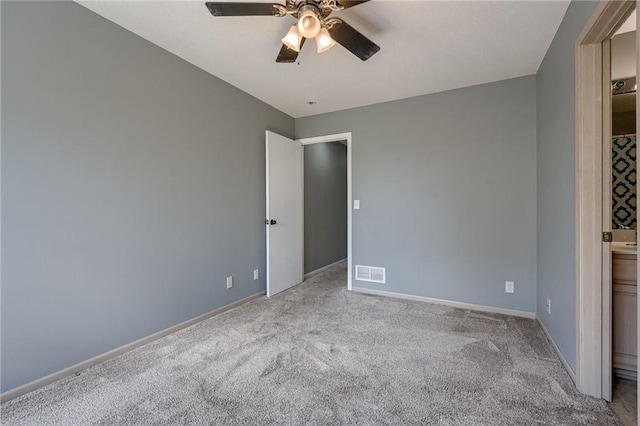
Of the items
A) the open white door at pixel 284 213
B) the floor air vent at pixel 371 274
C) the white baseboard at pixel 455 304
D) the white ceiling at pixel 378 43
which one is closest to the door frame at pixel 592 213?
the white ceiling at pixel 378 43

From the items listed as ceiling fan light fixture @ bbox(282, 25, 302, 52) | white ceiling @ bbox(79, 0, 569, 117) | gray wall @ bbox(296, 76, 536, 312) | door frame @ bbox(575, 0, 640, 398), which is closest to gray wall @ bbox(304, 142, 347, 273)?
gray wall @ bbox(296, 76, 536, 312)

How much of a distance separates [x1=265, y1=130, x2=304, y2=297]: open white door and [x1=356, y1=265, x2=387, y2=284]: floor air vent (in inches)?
35.3

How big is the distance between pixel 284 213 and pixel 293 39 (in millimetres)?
2231

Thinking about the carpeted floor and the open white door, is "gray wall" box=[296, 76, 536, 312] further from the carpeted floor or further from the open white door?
the open white door

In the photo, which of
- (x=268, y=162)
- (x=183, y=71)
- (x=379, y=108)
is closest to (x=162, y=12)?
(x=183, y=71)

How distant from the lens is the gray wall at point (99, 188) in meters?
1.58

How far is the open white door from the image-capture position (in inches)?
134

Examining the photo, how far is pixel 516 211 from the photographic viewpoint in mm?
2797

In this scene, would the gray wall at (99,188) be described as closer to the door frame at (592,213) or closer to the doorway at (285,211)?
the doorway at (285,211)

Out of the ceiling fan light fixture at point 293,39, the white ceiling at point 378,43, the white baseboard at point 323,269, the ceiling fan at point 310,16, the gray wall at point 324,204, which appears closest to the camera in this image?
the ceiling fan at point 310,16

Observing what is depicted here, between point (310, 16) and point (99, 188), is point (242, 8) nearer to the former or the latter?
point (310, 16)

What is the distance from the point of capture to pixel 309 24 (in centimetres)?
161

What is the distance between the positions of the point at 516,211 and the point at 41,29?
3.98m

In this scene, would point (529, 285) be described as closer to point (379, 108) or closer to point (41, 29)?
point (379, 108)
